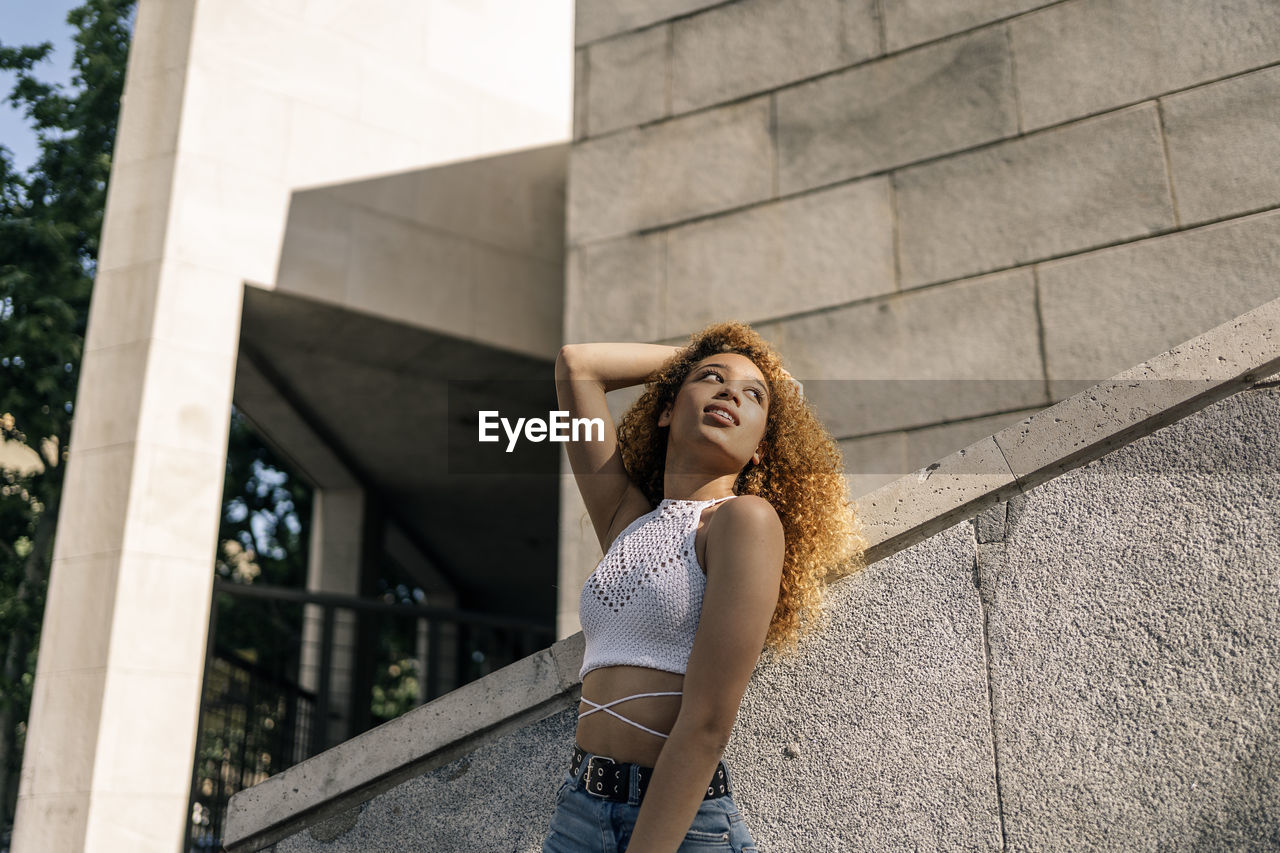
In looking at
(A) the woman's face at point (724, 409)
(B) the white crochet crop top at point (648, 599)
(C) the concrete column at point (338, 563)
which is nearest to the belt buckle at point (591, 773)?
(B) the white crochet crop top at point (648, 599)

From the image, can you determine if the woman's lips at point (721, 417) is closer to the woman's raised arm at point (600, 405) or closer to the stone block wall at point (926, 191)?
the woman's raised arm at point (600, 405)

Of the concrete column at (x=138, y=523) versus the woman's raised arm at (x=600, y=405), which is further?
the concrete column at (x=138, y=523)

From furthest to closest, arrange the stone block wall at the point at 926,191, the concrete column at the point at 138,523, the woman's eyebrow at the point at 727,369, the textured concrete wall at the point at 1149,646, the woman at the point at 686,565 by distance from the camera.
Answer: the concrete column at the point at 138,523 → the stone block wall at the point at 926,191 → the woman's eyebrow at the point at 727,369 → the textured concrete wall at the point at 1149,646 → the woman at the point at 686,565

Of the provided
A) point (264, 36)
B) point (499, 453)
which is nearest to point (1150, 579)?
point (264, 36)

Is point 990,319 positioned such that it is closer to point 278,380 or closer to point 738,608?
point 738,608

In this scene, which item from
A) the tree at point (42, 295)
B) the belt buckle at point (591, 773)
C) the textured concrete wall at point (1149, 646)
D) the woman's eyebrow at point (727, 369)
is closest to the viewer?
the belt buckle at point (591, 773)

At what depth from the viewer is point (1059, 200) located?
20.1 ft

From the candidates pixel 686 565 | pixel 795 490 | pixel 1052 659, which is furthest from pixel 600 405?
pixel 1052 659

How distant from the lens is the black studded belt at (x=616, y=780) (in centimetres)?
228

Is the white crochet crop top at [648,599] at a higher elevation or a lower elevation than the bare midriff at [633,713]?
higher

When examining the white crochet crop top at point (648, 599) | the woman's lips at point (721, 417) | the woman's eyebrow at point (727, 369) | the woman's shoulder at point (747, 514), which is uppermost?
the woman's eyebrow at point (727, 369)

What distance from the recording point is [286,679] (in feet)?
36.4

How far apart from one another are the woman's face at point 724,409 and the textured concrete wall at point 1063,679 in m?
0.54

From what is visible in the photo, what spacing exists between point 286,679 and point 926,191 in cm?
788
